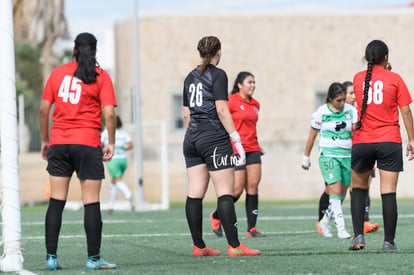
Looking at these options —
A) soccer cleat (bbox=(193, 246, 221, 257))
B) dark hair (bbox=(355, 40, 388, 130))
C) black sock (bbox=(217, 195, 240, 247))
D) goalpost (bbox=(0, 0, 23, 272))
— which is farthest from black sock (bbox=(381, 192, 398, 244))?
goalpost (bbox=(0, 0, 23, 272))

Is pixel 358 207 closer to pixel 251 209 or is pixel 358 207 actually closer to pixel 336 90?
pixel 336 90

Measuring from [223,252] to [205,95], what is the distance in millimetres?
1803

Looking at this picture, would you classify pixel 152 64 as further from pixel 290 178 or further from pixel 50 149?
pixel 50 149

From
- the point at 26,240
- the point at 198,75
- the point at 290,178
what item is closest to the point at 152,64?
the point at 290,178

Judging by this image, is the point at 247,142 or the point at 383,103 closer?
the point at 383,103

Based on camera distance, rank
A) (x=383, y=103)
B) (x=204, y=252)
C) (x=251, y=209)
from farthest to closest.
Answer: (x=251, y=209) < (x=204, y=252) < (x=383, y=103)

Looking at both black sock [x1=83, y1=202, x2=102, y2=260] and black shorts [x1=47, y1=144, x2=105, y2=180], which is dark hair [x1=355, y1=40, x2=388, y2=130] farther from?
black sock [x1=83, y1=202, x2=102, y2=260]

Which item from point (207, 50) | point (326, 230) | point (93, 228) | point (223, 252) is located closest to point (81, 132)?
point (93, 228)

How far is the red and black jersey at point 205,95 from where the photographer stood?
28.6 feet

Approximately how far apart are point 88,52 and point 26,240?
4.40 metres

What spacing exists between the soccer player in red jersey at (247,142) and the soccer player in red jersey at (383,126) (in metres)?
3.02

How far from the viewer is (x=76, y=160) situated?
7812 mm

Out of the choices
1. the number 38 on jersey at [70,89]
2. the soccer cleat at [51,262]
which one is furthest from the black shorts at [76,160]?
the soccer cleat at [51,262]

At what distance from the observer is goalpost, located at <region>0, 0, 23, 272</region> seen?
785 cm
